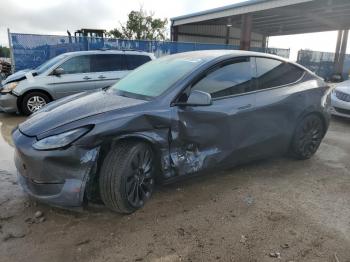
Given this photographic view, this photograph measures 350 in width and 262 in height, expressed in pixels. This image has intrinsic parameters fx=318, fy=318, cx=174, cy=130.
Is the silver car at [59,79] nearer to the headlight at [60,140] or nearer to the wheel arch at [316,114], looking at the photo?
the wheel arch at [316,114]

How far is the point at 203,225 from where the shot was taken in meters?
2.99

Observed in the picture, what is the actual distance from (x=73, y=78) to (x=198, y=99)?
5.52m

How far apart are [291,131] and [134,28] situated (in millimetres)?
29263

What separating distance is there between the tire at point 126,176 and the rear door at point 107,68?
5.40m

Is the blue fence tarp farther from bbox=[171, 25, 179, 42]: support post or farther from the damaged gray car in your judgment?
bbox=[171, 25, 179, 42]: support post

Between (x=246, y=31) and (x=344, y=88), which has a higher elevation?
(x=246, y=31)

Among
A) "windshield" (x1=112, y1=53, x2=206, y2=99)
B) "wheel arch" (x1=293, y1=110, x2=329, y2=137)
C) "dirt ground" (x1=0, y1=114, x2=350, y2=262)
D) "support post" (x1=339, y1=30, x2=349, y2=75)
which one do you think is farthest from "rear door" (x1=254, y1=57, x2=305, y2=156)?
"support post" (x1=339, y1=30, x2=349, y2=75)

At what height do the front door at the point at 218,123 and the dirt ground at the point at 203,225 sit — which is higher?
the front door at the point at 218,123

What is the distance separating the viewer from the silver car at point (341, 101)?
7621 millimetres

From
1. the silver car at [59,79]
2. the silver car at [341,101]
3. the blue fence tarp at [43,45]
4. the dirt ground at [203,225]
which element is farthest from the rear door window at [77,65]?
the silver car at [341,101]

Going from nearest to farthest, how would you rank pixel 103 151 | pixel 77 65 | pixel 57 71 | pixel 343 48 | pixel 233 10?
pixel 103 151 < pixel 57 71 < pixel 77 65 < pixel 233 10 < pixel 343 48

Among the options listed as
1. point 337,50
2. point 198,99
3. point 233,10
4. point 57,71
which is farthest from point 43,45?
point 337,50

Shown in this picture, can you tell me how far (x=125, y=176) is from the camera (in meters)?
2.90

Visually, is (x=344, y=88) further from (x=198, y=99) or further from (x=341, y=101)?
(x=198, y=99)
